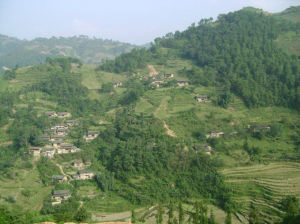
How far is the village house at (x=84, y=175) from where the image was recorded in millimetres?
19016

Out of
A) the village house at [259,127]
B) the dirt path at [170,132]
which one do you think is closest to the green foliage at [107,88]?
the dirt path at [170,132]

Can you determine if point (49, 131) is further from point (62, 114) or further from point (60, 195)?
point (60, 195)

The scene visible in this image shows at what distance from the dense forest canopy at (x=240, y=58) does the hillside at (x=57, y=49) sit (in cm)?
3578

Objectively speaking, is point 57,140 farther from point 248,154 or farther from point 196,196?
point 248,154

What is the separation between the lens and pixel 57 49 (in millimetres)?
77375

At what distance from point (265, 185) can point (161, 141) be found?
281 inches

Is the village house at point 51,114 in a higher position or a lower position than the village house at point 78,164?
higher

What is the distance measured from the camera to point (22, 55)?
70.1 m

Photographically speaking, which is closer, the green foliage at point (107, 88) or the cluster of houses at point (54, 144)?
the cluster of houses at point (54, 144)

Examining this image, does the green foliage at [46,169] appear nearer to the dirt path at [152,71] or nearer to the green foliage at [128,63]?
the dirt path at [152,71]

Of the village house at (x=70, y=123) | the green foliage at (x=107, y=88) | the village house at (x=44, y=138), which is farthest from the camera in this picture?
the green foliage at (x=107, y=88)

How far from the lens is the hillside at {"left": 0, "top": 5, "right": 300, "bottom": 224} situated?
53.2 ft

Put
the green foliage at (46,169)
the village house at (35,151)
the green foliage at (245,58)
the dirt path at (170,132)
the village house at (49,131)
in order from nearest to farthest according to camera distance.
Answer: the green foliage at (46,169)
the village house at (35,151)
the dirt path at (170,132)
the village house at (49,131)
the green foliage at (245,58)

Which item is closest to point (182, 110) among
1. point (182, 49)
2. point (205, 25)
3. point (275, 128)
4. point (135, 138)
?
point (135, 138)
